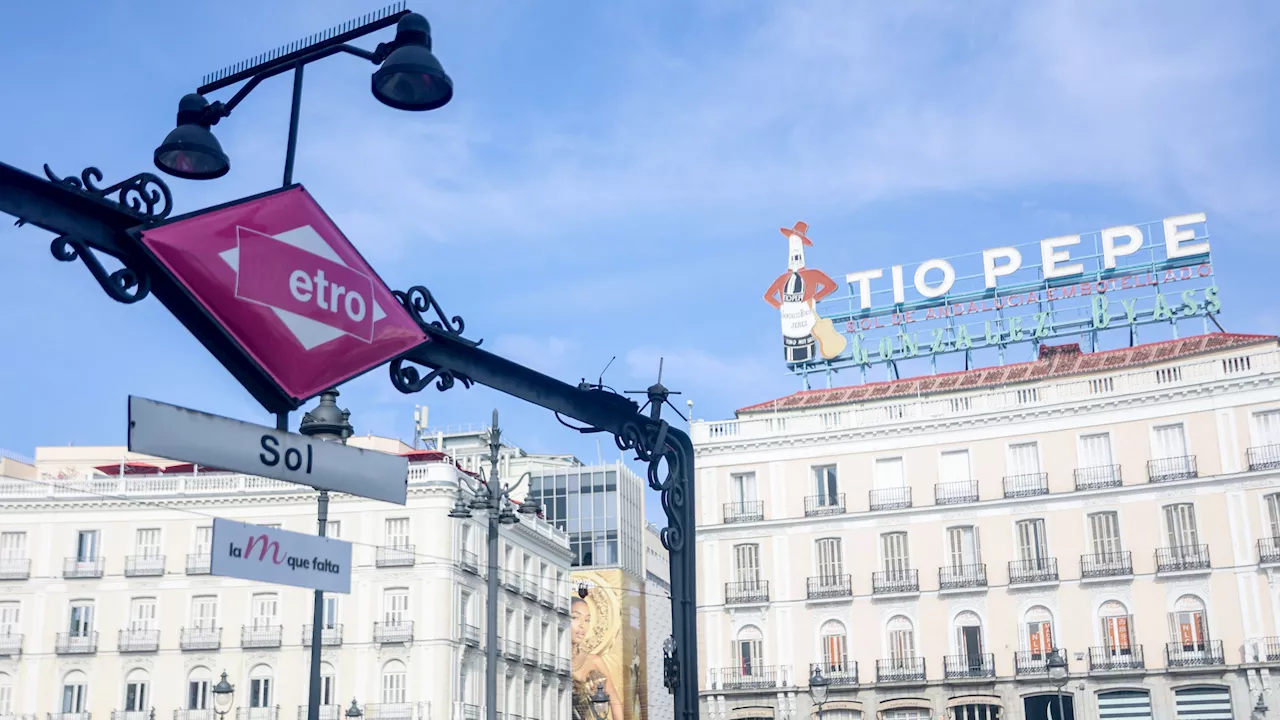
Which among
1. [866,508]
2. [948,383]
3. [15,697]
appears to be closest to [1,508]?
[15,697]

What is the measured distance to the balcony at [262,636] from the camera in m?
52.5

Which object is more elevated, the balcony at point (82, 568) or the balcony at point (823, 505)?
the balcony at point (823, 505)

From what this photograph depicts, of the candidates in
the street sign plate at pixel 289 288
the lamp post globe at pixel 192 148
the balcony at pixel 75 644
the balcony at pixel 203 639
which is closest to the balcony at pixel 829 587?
the balcony at pixel 203 639

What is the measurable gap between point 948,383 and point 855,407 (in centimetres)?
414

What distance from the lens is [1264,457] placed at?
4656cm

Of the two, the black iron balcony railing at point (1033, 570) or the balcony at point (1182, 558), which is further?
the black iron balcony railing at point (1033, 570)

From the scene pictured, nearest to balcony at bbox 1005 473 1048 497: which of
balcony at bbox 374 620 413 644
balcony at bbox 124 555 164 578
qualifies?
balcony at bbox 374 620 413 644

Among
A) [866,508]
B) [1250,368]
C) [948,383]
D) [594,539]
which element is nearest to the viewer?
[1250,368]

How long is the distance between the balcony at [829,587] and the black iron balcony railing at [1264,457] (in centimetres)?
1457

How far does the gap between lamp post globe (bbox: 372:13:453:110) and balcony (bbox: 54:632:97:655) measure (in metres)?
49.7

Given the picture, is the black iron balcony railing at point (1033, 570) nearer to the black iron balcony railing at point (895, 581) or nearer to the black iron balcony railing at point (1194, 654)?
the black iron balcony railing at point (895, 581)

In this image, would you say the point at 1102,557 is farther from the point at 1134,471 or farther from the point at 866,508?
the point at 866,508

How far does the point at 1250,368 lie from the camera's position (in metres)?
47.6

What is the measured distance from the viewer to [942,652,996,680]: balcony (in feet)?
157
